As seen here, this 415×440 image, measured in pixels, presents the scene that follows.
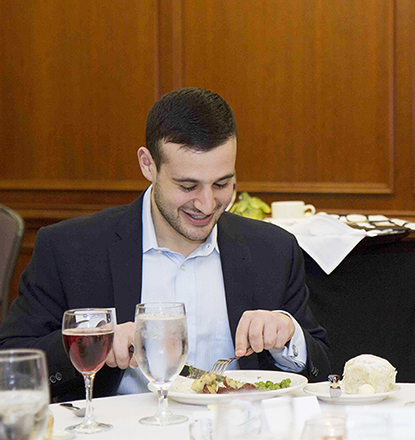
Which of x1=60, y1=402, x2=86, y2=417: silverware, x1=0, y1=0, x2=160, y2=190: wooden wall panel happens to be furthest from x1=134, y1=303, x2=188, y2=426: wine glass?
x1=0, y1=0, x2=160, y2=190: wooden wall panel

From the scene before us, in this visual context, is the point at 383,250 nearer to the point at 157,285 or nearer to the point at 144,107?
the point at 157,285

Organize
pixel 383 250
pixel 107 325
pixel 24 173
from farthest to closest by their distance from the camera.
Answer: pixel 24 173
pixel 383 250
pixel 107 325

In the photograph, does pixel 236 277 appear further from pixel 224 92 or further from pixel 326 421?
pixel 224 92

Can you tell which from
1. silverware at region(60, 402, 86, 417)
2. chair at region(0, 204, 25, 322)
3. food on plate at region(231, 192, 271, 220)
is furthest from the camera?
food on plate at region(231, 192, 271, 220)

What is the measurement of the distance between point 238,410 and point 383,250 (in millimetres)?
2156

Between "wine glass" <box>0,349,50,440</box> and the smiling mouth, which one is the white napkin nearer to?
the smiling mouth

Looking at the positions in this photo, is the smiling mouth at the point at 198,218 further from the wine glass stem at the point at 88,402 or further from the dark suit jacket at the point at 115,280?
the wine glass stem at the point at 88,402

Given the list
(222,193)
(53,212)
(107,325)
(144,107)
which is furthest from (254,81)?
(107,325)

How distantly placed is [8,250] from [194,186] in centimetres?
63

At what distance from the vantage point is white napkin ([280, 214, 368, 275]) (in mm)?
2600

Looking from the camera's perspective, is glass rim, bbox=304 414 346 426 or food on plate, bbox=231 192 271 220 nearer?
glass rim, bbox=304 414 346 426

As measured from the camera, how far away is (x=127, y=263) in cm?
174

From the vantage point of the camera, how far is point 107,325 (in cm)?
110

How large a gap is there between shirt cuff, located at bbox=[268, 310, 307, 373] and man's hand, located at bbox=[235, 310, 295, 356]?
10 centimetres
